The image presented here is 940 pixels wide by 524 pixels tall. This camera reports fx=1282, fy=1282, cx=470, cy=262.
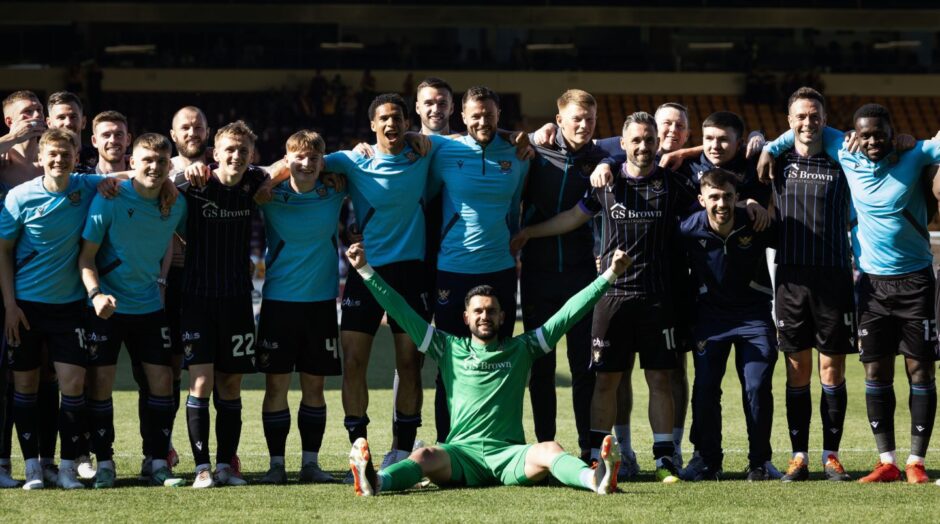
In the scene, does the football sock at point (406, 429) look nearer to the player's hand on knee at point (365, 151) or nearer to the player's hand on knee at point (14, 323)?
the player's hand on knee at point (365, 151)

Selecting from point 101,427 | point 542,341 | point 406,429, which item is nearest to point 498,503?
point 542,341

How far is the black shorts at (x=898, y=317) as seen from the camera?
6910 millimetres

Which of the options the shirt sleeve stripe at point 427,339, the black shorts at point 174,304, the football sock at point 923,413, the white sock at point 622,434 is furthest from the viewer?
the white sock at point 622,434

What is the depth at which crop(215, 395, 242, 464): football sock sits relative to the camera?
6965 mm

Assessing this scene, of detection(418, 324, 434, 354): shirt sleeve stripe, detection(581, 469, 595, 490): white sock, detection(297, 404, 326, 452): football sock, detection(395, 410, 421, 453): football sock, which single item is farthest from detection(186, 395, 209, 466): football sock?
detection(581, 469, 595, 490): white sock

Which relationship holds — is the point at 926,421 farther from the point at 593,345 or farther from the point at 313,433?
the point at 313,433

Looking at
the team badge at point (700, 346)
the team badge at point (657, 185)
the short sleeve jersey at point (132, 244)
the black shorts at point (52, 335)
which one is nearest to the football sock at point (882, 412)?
the team badge at point (700, 346)

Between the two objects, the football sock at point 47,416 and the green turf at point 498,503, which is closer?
the green turf at point 498,503

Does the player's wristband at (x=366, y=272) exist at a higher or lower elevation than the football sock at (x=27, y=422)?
higher

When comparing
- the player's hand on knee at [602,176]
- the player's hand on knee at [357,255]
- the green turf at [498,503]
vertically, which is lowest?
the green turf at [498,503]

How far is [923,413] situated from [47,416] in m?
4.83

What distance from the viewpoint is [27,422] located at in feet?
22.4

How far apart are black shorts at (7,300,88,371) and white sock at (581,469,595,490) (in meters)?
2.71

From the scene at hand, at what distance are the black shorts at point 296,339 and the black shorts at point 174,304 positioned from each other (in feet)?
2.03
